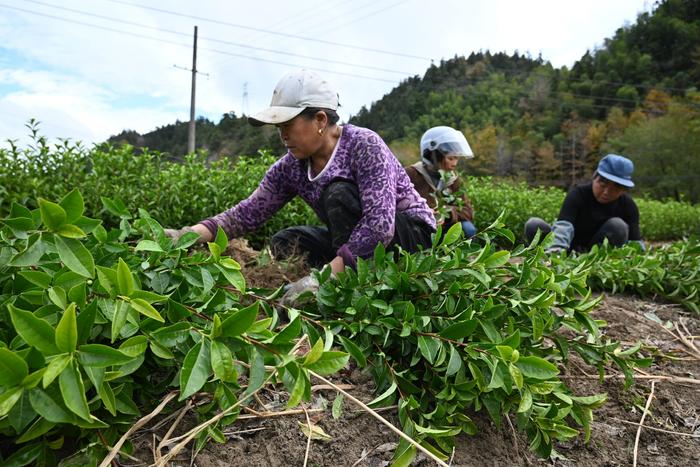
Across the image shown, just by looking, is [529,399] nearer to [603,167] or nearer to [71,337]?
[71,337]

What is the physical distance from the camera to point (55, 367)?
0.71 m

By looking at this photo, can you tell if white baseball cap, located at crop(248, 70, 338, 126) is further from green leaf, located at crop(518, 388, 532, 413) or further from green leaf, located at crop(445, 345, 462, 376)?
green leaf, located at crop(518, 388, 532, 413)

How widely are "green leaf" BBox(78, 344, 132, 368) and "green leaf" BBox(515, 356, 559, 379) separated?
2.81 ft

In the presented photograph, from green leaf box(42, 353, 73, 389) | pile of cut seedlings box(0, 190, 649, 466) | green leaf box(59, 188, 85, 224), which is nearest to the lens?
green leaf box(42, 353, 73, 389)

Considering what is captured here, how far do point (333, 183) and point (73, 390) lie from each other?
1672 millimetres

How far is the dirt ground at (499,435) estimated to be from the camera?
118 centimetres

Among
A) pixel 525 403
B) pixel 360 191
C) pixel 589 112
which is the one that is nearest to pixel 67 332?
pixel 525 403

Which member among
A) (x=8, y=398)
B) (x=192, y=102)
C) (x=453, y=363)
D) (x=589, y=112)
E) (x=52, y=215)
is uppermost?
(x=589, y=112)

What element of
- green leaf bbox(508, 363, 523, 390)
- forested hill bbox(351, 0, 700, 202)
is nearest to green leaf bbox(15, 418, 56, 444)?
green leaf bbox(508, 363, 523, 390)

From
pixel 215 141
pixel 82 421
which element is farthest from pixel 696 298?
pixel 215 141

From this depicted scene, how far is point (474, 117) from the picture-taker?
63.7 metres

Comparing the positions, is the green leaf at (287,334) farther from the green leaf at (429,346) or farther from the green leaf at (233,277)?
the green leaf at (429,346)

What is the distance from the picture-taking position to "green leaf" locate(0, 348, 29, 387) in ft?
2.30

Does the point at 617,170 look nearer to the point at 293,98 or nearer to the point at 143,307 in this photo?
the point at 293,98
